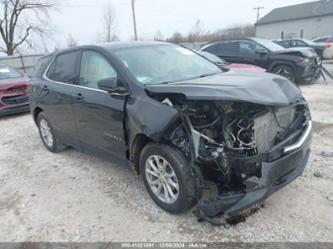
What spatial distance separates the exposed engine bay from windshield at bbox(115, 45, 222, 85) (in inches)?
24.4

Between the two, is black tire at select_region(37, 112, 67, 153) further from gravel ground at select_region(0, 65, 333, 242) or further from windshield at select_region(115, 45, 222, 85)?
windshield at select_region(115, 45, 222, 85)

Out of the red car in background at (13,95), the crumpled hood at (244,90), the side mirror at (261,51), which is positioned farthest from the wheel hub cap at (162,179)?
the side mirror at (261,51)

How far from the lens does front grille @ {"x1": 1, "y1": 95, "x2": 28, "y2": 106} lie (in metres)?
7.99

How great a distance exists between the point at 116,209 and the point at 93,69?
1.78 meters

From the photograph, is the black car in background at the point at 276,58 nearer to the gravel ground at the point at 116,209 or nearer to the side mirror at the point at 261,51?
the side mirror at the point at 261,51

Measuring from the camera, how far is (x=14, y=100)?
26.7 feet

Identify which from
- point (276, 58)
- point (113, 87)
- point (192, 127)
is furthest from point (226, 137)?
point (276, 58)

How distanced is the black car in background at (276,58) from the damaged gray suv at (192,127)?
693 cm

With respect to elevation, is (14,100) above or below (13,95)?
below

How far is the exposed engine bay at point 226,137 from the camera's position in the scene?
2.67 metres

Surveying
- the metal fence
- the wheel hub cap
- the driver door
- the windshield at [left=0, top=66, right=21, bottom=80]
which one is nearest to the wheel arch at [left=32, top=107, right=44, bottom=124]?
the driver door

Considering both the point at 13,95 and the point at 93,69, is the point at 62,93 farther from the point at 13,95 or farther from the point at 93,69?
the point at 13,95

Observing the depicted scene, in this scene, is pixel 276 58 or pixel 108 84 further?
pixel 276 58

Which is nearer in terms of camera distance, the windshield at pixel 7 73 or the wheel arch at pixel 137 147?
the wheel arch at pixel 137 147
